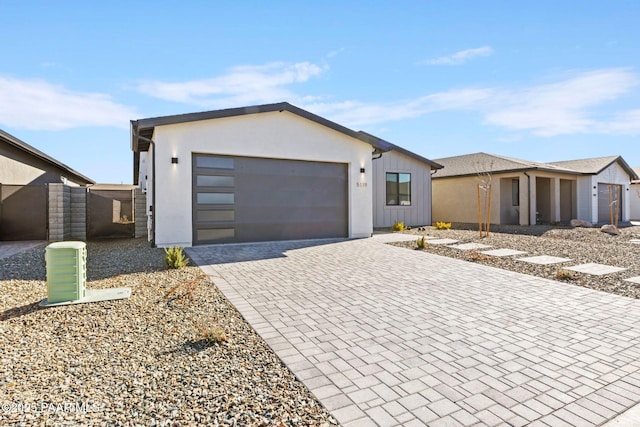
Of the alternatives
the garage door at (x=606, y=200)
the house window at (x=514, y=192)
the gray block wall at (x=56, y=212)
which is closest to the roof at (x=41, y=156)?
the gray block wall at (x=56, y=212)

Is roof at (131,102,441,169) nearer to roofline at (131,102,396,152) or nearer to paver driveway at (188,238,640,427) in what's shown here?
roofline at (131,102,396,152)

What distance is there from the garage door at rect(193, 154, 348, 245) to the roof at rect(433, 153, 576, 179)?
9284 millimetres

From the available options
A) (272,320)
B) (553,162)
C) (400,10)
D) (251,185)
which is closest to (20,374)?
(272,320)

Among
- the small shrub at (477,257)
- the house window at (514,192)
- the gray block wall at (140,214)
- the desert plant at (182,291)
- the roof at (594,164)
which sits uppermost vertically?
the roof at (594,164)

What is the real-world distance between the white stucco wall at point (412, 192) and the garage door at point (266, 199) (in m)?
4.57

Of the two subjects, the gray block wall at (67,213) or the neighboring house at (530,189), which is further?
the neighboring house at (530,189)

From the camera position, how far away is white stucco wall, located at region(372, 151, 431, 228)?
618 inches

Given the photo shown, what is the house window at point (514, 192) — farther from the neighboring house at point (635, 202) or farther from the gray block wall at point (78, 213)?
the gray block wall at point (78, 213)

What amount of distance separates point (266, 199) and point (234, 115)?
2571 millimetres

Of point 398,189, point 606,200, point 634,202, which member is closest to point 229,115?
point 398,189

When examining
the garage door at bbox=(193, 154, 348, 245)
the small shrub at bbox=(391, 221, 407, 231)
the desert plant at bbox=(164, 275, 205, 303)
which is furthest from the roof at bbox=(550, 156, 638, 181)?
the desert plant at bbox=(164, 275, 205, 303)

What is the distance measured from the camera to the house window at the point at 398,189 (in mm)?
16047

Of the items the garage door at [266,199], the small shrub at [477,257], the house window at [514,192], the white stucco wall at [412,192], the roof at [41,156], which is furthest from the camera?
the house window at [514,192]

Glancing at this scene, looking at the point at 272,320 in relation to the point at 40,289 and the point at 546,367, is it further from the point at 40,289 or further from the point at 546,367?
the point at 40,289
